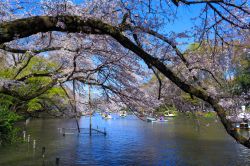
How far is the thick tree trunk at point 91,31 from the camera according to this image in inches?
122

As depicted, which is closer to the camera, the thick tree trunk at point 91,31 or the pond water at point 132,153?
the thick tree trunk at point 91,31

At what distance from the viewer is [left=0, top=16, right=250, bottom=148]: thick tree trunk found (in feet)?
10.2

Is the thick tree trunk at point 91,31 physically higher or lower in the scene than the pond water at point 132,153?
higher

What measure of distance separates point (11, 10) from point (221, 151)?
17215 mm

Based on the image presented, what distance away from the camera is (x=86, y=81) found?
7652 mm

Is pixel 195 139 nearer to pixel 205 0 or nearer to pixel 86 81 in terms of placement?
pixel 86 81

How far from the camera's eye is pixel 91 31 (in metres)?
3.59

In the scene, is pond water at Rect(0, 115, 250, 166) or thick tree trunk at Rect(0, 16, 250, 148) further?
pond water at Rect(0, 115, 250, 166)

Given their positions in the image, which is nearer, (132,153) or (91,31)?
(91,31)

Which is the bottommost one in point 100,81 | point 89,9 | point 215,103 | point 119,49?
point 215,103

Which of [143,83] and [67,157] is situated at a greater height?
[143,83]

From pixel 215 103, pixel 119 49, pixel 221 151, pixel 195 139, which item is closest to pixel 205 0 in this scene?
pixel 215 103

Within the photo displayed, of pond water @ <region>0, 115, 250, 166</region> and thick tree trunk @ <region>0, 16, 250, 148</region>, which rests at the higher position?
thick tree trunk @ <region>0, 16, 250, 148</region>

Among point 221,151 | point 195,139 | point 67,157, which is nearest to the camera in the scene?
point 67,157
